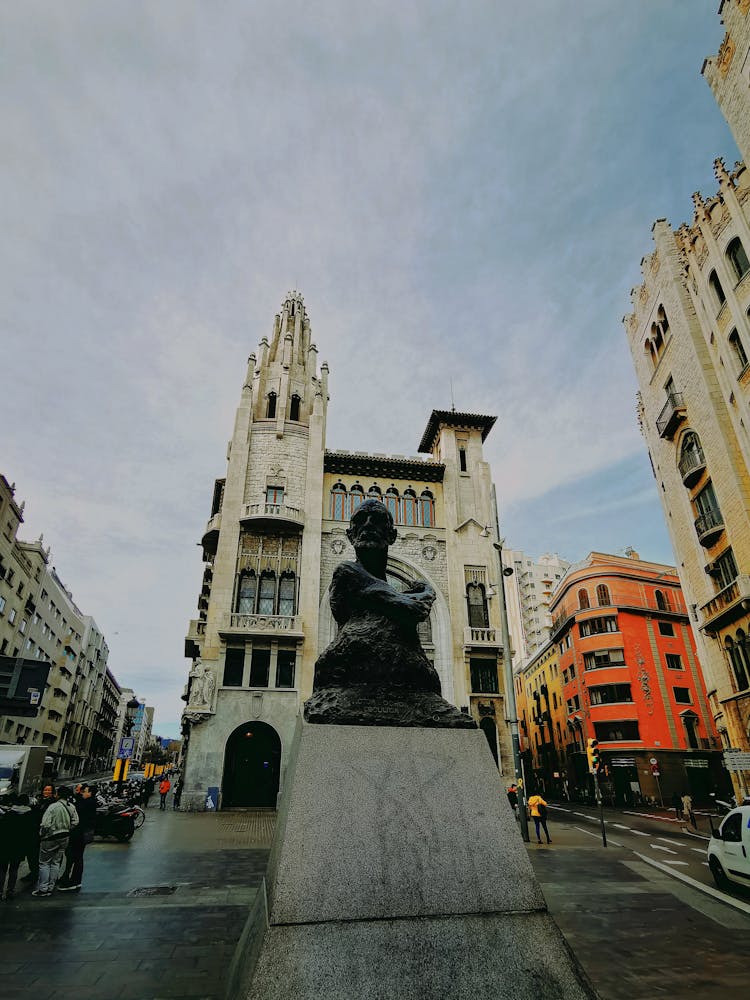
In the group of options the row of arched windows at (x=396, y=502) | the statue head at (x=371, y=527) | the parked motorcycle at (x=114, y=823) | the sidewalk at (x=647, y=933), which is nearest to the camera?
the sidewalk at (x=647, y=933)

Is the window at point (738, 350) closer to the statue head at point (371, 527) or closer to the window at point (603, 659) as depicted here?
the statue head at point (371, 527)

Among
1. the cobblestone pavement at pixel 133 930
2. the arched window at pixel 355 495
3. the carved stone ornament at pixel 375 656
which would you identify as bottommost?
the cobblestone pavement at pixel 133 930

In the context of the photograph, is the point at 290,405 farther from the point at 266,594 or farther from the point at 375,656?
the point at 375,656

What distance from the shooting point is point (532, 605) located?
79000 millimetres

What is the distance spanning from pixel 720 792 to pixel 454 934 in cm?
4305

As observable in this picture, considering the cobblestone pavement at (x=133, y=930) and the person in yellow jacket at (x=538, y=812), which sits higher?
the person in yellow jacket at (x=538, y=812)

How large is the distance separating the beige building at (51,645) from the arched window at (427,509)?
21708 millimetres

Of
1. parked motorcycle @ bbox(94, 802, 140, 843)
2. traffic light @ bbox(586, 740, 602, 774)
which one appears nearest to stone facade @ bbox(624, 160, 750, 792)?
traffic light @ bbox(586, 740, 602, 774)

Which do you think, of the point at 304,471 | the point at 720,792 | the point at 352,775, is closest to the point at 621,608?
the point at 720,792

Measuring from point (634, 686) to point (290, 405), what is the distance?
102ft

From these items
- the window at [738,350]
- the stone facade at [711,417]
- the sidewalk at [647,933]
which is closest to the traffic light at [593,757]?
the sidewalk at [647,933]

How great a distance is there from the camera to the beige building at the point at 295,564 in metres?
27.2

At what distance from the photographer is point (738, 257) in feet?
69.2

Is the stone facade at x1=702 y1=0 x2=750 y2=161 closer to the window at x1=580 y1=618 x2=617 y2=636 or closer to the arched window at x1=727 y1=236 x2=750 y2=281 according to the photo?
the arched window at x1=727 y1=236 x2=750 y2=281
